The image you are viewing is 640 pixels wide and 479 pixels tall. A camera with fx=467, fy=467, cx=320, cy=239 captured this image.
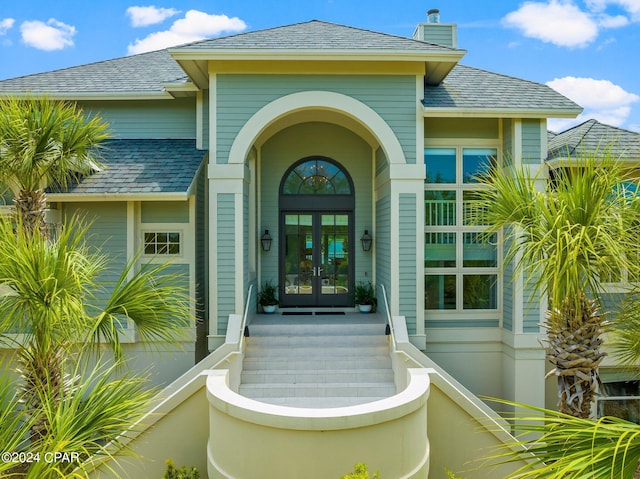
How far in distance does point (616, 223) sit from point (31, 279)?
16.3 feet

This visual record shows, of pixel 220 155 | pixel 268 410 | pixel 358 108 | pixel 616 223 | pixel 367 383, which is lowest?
pixel 367 383

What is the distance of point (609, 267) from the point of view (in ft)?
13.2

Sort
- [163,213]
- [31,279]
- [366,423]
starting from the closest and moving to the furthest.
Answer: [31,279]
[366,423]
[163,213]

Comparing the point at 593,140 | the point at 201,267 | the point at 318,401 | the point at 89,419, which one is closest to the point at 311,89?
the point at 201,267

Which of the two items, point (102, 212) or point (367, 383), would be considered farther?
point (102, 212)

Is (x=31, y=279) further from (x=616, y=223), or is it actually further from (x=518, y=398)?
(x=518, y=398)

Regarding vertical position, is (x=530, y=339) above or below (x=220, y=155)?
below

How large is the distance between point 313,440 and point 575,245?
3075 mm

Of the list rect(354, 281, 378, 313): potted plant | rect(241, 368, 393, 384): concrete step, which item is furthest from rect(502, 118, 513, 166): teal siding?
rect(241, 368, 393, 384): concrete step

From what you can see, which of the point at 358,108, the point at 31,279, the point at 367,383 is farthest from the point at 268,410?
the point at 358,108

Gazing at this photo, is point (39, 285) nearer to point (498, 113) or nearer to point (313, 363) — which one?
point (313, 363)

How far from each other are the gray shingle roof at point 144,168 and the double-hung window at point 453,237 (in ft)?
15.9

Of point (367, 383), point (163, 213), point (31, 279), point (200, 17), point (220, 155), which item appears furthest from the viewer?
point (200, 17)

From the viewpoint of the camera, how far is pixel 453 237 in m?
9.59
